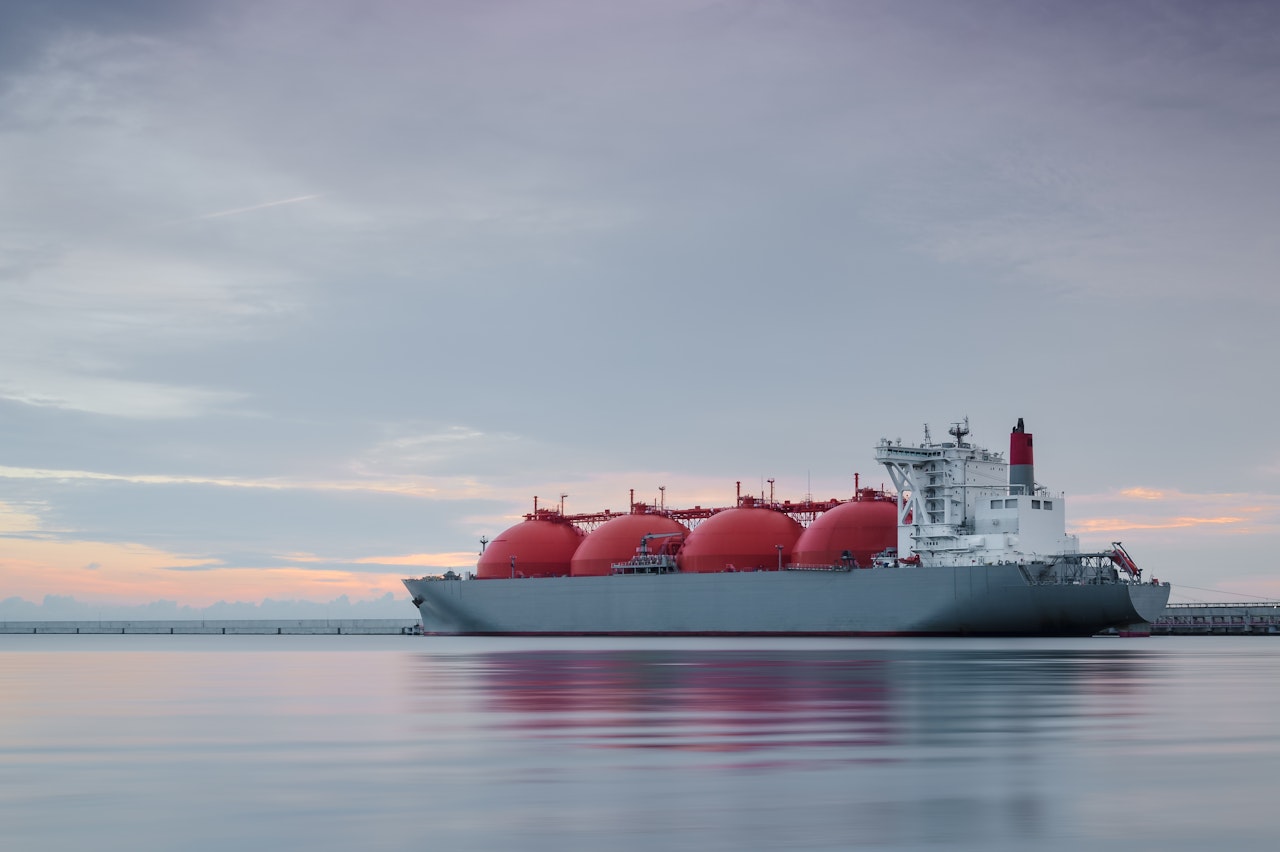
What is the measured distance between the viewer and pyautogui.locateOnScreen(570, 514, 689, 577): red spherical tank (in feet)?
295

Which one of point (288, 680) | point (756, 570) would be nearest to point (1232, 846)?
point (288, 680)

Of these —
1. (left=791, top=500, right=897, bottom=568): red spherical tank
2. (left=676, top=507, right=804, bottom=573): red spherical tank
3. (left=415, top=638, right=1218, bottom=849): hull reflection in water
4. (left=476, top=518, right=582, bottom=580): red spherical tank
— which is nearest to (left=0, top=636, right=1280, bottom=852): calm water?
(left=415, top=638, right=1218, bottom=849): hull reflection in water

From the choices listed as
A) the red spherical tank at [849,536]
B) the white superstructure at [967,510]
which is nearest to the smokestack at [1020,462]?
the white superstructure at [967,510]

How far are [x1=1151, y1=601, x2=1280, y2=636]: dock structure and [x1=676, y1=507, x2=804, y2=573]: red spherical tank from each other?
85.7ft

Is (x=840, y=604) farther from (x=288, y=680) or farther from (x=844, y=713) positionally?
(x=844, y=713)

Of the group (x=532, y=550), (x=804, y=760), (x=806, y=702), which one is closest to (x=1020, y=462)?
(x=532, y=550)

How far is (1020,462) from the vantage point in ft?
236

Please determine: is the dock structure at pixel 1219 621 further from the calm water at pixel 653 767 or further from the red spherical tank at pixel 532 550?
the calm water at pixel 653 767

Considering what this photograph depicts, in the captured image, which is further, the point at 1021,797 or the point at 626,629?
the point at 626,629

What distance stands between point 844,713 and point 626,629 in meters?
64.1

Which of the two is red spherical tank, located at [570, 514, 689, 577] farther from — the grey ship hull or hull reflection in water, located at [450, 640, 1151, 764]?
hull reflection in water, located at [450, 640, 1151, 764]

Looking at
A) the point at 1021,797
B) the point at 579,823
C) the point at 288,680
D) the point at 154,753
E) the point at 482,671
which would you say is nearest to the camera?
the point at 579,823

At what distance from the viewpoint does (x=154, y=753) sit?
16406 mm

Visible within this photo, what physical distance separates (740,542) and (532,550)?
20.1 metres
